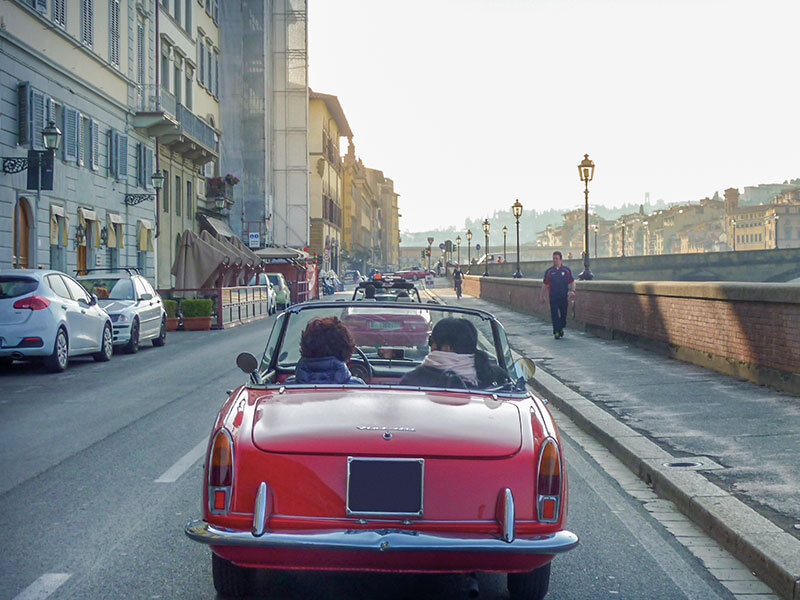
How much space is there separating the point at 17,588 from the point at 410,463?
1.92m

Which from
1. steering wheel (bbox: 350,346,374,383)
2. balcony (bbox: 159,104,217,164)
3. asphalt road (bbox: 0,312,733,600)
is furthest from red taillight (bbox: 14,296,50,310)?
balcony (bbox: 159,104,217,164)

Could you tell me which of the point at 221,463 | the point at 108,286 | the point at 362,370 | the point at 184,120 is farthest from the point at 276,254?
the point at 221,463

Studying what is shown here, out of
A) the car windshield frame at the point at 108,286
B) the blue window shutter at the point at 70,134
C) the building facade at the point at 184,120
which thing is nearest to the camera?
the car windshield frame at the point at 108,286

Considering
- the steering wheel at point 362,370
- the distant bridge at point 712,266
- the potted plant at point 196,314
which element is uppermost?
the distant bridge at point 712,266

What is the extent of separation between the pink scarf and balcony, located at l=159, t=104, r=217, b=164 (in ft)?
114

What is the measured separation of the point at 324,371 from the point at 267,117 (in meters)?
62.6

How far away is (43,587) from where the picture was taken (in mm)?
4609

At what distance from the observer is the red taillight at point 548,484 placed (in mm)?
4160

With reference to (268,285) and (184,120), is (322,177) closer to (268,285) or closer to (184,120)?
(184,120)

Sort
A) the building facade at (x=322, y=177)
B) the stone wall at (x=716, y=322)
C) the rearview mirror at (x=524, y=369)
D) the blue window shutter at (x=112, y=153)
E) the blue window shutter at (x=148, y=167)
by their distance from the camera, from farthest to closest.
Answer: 1. the building facade at (x=322, y=177)
2. the blue window shutter at (x=148, y=167)
3. the blue window shutter at (x=112, y=153)
4. the stone wall at (x=716, y=322)
5. the rearview mirror at (x=524, y=369)

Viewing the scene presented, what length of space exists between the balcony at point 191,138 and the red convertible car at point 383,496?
35.7 m

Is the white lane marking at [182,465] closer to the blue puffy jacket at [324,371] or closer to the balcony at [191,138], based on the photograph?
the blue puffy jacket at [324,371]


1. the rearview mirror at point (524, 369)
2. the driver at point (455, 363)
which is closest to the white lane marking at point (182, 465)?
the driver at point (455, 363)

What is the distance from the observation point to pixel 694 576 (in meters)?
4.96
